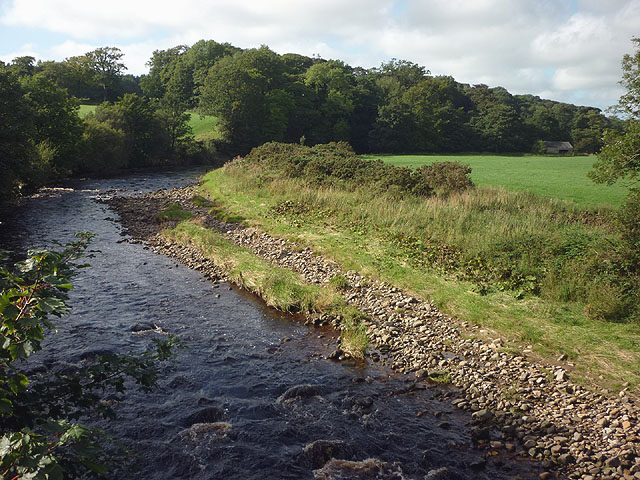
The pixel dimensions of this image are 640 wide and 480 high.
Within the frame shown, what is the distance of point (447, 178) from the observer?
2958 centimetres

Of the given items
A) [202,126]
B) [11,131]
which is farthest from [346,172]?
[202,126]

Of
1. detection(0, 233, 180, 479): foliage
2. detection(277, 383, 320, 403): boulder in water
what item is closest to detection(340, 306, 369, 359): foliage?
detection(277, 383, 320, 403): boulder in water

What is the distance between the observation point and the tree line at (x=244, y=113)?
51969 mm

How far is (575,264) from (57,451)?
1574 centimetres

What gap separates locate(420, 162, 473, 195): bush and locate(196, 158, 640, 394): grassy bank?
128 centimetres

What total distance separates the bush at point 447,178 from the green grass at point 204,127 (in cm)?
5182

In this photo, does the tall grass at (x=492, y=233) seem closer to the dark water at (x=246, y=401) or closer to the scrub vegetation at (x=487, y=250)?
the scrub vegetation at (x=487, y=250)

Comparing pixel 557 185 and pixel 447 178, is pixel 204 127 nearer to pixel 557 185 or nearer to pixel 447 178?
pixel 447 178

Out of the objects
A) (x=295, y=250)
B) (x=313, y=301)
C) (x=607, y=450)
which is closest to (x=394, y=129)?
(x=295, y=250)

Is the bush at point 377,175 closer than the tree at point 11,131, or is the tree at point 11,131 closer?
the tree at point 11,131

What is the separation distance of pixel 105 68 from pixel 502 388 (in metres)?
115

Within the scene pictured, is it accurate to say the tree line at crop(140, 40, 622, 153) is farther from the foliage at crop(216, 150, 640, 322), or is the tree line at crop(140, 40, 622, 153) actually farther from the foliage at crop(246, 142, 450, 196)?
the foliage at crop(216, 150, 640, 322)

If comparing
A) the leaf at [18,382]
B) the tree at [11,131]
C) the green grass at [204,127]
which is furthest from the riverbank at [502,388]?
the green grass at [204,127]

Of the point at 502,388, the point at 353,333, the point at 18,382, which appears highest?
the point at 18,382
